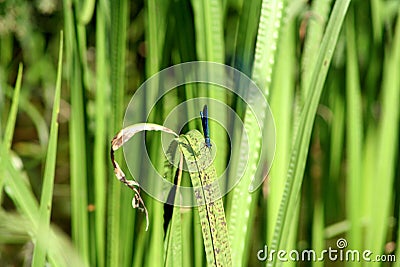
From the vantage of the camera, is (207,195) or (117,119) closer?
(207,195)

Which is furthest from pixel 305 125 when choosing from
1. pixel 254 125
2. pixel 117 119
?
pixel 117 119

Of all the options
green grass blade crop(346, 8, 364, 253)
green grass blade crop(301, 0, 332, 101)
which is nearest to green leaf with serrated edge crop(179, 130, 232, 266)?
green grass blade crop(301, 0, 332, 101)

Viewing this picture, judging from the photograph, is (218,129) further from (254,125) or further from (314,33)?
(314,33)

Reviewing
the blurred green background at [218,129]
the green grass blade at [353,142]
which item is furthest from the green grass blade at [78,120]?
the green grass blade at [353,142]

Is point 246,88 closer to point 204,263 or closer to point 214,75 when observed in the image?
point 214,75

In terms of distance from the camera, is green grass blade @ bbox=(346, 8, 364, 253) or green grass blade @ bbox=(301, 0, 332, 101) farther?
green grass blade @ bbox=(346, 8, 364, 253)

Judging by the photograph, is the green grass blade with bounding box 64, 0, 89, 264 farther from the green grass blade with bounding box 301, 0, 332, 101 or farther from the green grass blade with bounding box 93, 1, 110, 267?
the green grass blade with bounding box 301, 0, 332, 101

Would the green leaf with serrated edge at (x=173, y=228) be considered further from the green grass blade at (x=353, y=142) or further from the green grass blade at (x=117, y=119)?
the green grass blade at (x=353, y=142)
